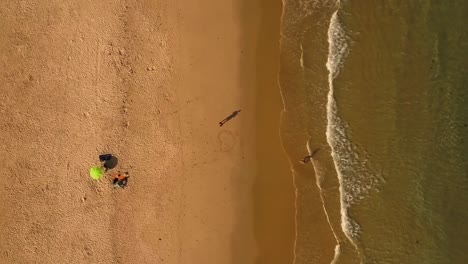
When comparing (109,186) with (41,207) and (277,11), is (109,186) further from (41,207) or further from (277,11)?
(277,11)

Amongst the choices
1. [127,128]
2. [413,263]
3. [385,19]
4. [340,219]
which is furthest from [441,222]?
[127,128]

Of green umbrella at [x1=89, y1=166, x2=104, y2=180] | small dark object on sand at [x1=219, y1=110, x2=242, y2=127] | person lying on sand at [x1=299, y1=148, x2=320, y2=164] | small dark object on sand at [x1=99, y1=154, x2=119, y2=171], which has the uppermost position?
small dark object on sand at [x1=219, y1=110, x2=242, y2=127]

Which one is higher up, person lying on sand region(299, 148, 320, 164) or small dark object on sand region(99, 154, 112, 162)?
person lying on sand region(299, 148, 320, 164)

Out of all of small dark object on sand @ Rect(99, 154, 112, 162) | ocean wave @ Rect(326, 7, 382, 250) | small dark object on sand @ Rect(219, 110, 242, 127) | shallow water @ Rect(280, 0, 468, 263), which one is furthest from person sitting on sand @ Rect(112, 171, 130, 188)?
ocean wave @ Rect(326, 7, 382, 250)

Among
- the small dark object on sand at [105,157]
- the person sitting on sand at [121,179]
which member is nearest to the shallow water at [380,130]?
the person sitting on sand at [121,179]

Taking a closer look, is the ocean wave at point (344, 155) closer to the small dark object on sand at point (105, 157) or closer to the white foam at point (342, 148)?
the white foam at point (342, 148)

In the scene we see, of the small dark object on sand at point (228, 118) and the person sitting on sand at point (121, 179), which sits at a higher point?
the small dark object on sand at point (228, 118)

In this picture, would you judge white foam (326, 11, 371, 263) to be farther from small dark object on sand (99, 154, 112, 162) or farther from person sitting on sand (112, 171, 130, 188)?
small dark object on sand (99, 154, 112, 162)

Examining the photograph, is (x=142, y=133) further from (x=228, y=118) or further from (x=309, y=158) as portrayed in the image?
(x=309, y=158)
